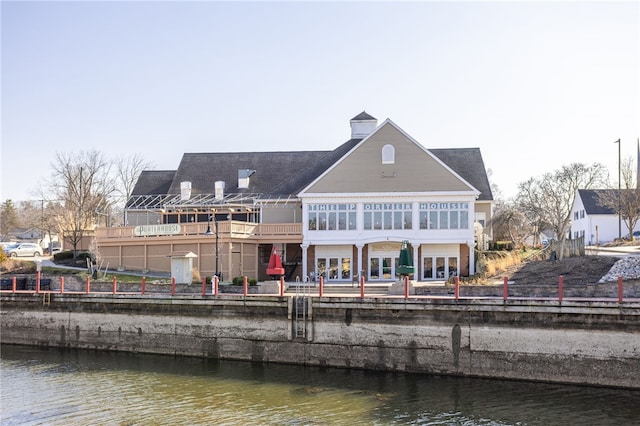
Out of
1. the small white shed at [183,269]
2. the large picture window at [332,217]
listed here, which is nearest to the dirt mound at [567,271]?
the large picture window at [332,217]

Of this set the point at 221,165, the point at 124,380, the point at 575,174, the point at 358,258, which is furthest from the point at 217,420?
the point at 575,174

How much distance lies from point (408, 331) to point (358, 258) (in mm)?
14486

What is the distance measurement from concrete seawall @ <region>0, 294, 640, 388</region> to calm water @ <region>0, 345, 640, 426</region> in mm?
690

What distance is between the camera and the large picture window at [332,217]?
39031 millimetres

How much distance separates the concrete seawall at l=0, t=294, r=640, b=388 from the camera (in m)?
21.7

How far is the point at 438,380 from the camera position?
23.0 m

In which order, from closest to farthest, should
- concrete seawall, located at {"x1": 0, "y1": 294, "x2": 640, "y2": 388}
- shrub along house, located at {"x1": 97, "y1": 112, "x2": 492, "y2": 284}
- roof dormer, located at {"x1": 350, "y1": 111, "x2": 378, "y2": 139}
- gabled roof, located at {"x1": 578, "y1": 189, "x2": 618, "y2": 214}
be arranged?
concrete seawall, located at {"x1": 0, "y1": 294, "x2": 640, "y2": 388} < shrub along house, located at {"x1": 97, "y1": 112, "x2": 492, "y2": 284} < roof dormer, located at {"x1": 350, "y1": 111, "x2": 378, "y2": 139} < gabled roof, located at {"x1": 578, "y1": 189, "x2": 618, "y2": 214}

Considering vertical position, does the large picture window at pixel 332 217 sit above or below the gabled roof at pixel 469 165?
below

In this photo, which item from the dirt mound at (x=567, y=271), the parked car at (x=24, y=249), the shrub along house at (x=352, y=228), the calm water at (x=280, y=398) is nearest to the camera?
the calm water at (x=280, y=398)

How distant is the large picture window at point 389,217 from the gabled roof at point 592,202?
3430 centimetres

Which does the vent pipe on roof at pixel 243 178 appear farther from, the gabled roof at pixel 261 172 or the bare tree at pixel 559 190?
the bare tree at pixel 559 190

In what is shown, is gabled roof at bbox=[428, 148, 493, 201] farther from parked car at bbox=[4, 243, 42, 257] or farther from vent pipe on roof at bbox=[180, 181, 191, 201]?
parked car at bbox=[4, 243, 42, 257]

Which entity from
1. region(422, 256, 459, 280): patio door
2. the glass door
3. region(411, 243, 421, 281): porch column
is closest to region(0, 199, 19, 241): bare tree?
the glass door

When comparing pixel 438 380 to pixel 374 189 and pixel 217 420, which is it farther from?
pixel 374 189
